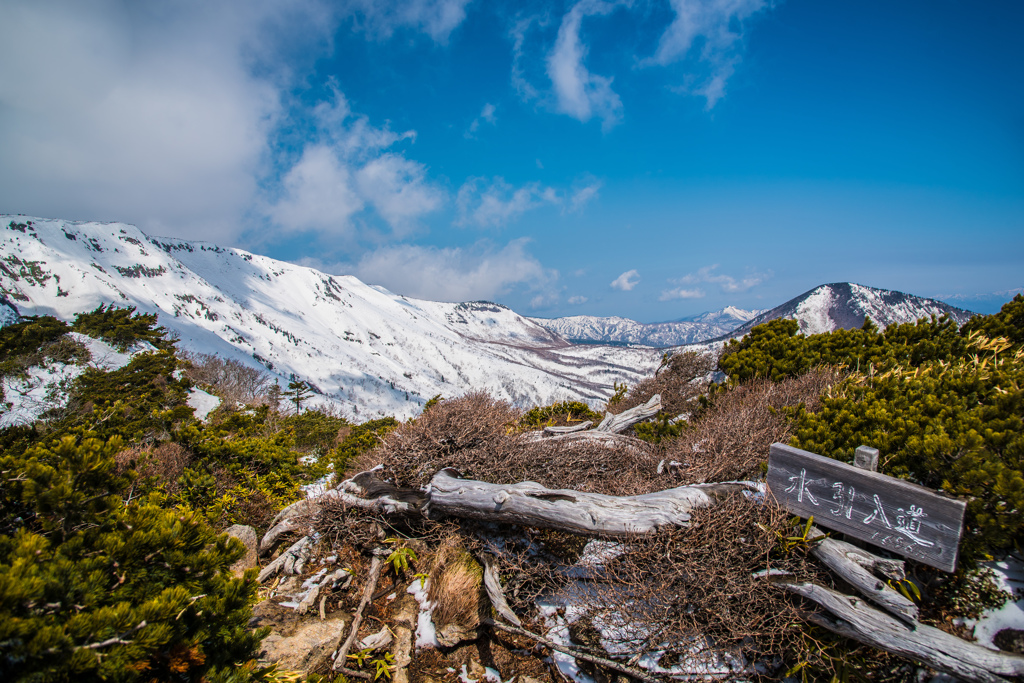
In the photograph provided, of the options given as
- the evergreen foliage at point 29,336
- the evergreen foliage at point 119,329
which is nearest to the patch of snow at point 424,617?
the evergreen foliage at point 29,336

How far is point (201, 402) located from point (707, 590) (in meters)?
19.6

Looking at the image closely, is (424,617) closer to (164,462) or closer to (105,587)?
(105,587)

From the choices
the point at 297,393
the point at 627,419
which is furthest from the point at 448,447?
the point at 297,393

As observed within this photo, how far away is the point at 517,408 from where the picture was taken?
8797 mm

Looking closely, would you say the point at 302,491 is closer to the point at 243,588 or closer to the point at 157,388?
the point at 243,588

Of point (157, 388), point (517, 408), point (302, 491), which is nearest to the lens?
point (302, 491)

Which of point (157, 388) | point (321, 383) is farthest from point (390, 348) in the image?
point (157, 388)

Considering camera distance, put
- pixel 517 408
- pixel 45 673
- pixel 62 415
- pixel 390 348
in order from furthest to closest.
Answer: pixel 390 348
pixel 62 415
pixel 517 408
pixel 45 673

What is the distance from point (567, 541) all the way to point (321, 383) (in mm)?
84012

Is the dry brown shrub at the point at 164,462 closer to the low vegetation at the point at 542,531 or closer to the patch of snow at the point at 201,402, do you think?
the low vegetation at the point at 542,531

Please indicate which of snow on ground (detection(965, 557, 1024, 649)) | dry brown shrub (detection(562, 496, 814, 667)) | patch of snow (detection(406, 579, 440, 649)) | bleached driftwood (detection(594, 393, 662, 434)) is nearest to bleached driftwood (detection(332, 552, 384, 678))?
patch of snow (detection(406, 579, 440, 649))

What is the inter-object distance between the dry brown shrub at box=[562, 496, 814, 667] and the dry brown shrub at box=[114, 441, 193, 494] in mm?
6316

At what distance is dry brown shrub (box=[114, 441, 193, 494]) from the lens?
19.7ft

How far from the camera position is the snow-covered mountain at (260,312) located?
220 feet
